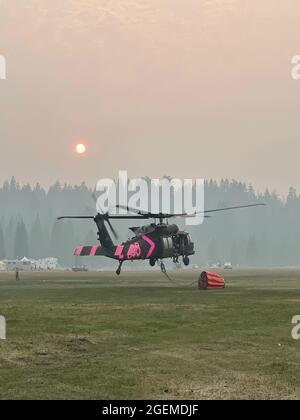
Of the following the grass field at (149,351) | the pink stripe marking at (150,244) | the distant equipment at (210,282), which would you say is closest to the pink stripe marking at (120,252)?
the pink stripe marking at (150,244)

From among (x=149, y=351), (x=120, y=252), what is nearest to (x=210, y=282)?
(x=120, y=252)

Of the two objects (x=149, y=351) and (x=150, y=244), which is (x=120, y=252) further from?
(x=149, y=351)

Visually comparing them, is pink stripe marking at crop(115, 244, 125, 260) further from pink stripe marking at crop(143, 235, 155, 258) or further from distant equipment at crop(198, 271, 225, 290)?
distant equipment at crop(198, 271, 225, 290)

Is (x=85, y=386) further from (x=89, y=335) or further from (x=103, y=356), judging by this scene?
(x=89, y=335)

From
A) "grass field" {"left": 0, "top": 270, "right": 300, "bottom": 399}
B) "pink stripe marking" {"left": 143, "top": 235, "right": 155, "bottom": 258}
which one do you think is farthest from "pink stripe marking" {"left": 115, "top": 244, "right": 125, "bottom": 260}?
"grass field" {"left": 0, "top": 270, "right": 300, "bottom": 399}

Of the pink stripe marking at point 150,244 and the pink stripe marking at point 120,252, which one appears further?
the pink stripe marking at point 120,252

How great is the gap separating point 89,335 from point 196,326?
14.7ft

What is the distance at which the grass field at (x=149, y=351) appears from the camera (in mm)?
14750

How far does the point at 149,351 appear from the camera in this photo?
19172 mm

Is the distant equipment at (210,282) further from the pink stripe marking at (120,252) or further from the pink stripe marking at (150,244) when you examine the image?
the pink stripe marking at (120,252)

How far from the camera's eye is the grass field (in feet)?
48.4

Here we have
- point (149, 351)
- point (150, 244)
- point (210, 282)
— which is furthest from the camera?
point (150, 244)

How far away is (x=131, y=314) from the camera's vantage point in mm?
27062
